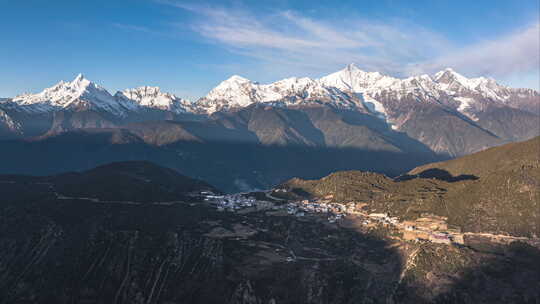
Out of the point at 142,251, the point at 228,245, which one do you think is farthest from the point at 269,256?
the point at 142,251

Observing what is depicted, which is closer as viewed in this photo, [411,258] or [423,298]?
[423,298]

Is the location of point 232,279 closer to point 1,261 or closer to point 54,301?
point 54,301

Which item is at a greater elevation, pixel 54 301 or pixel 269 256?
pixel 269 256

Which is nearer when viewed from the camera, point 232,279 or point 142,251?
point 232,279

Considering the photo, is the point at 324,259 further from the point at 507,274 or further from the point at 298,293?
the point at 507,274

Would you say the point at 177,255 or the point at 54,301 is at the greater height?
the point at 177,255

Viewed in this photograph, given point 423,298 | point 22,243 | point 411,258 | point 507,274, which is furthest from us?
point 22,243

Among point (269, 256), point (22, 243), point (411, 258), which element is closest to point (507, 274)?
point (411, 258)

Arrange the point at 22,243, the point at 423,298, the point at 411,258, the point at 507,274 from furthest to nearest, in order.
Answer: the point at 22,243
the point at 411,258
the point at 507,274
the point at 423,298

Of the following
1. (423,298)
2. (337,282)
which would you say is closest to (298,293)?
(337,282)
